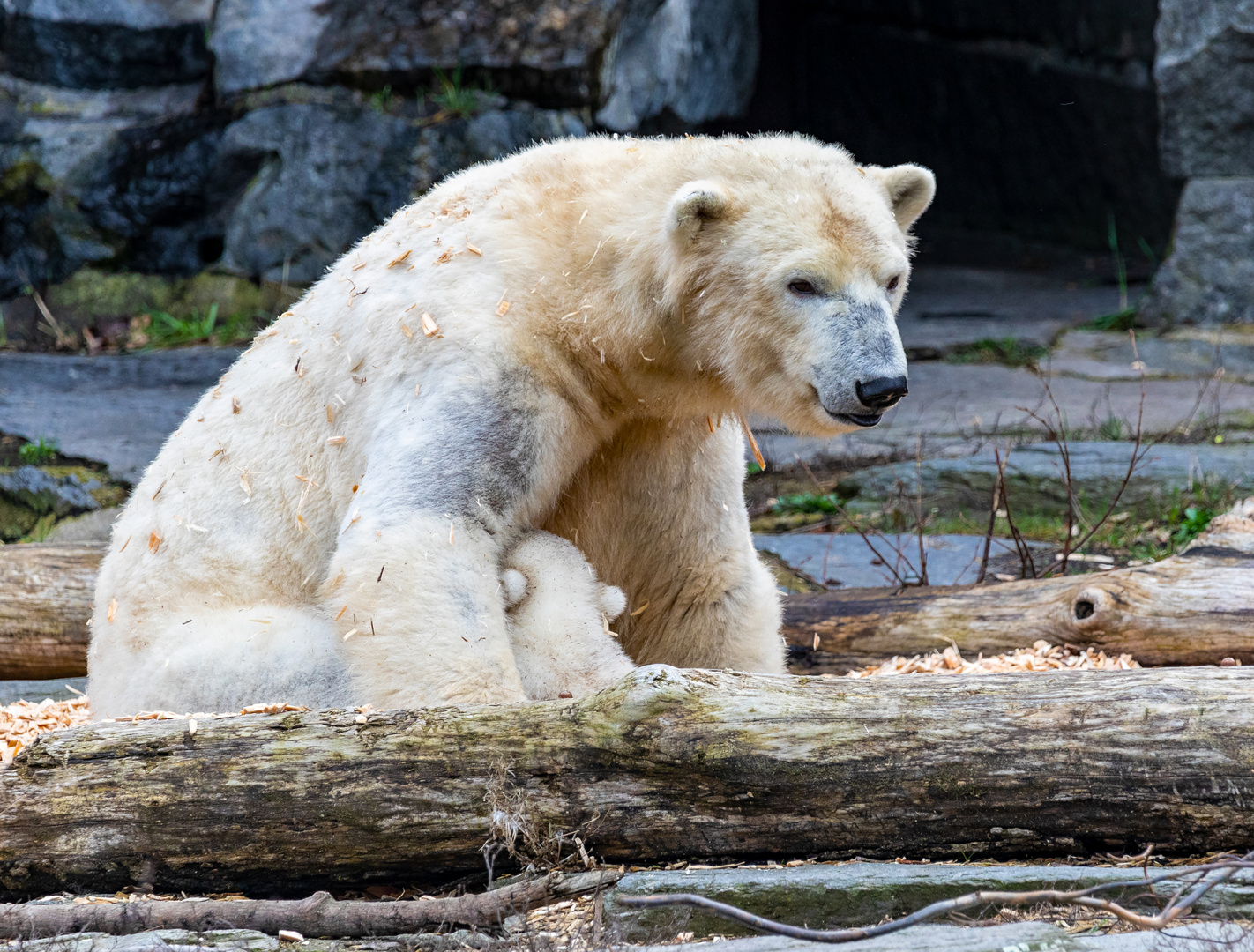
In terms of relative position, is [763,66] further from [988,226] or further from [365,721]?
[365,721]

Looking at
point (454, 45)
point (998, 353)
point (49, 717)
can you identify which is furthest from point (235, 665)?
point (998, 353)

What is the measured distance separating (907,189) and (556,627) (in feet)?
4.57

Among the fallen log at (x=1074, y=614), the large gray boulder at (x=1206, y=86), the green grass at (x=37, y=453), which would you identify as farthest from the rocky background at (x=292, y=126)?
the fallen log at (x=1074, y=614)

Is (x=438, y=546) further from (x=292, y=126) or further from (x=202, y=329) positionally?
(x=292, y=126)

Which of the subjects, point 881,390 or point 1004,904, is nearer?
point 1004,904

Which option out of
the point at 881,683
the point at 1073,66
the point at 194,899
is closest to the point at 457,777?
the point at 194,899

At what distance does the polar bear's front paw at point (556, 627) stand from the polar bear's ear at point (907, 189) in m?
1.19

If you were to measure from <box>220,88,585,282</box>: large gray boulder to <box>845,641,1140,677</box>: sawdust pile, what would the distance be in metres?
5.18

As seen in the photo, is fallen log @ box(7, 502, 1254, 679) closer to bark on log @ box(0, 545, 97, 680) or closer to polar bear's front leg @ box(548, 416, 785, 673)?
bark on log @ box(0, 545, 97, 680)

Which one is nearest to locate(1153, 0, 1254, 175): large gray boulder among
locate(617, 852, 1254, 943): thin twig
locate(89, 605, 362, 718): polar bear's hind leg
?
locate(89, 605, 362, 718): polar bear's hind leg

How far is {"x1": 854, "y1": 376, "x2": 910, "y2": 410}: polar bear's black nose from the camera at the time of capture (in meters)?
2.60

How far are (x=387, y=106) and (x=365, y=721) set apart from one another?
6.58 m

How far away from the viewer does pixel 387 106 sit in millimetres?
8078

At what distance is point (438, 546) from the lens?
8.84 ft
